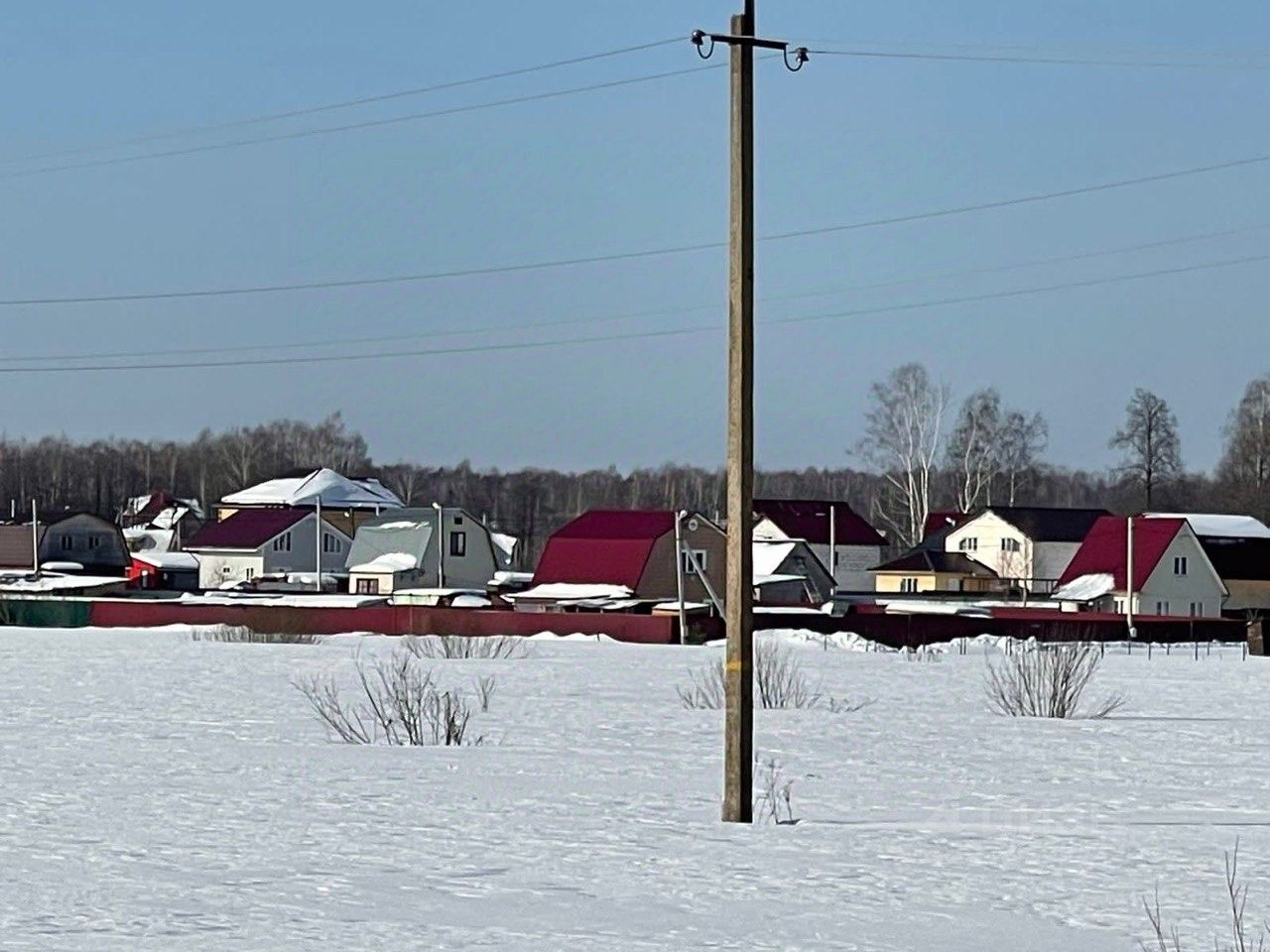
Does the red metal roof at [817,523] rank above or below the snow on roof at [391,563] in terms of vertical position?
above

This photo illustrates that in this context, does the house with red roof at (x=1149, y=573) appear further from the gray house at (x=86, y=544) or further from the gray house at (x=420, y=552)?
the gray house at (x=86, y=544)

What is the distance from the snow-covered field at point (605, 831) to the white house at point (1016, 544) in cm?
7245

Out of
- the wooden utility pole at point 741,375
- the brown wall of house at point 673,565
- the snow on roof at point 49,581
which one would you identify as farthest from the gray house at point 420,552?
the wooden utility pole at point 741,375

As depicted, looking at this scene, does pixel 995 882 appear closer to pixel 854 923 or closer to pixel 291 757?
pixel 854 923

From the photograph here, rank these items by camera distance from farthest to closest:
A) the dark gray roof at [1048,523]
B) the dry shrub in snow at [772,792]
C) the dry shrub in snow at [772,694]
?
the dark gray roof at [1048,523] < the dry shrub in snow at [772,694] < the dry shrub in snow at [772,792]

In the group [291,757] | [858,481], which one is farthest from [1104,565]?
[858,481]

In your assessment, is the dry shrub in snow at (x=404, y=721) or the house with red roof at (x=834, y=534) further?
the house with red roof at (x=834, y=534)

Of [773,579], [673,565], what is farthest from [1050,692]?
[773,579]

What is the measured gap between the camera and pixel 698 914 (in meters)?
11.1

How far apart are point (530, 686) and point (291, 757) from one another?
13.1m

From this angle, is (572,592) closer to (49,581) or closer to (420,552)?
(420,552)

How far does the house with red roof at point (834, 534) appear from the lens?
103812mm

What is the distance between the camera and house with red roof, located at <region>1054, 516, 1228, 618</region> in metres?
79.9

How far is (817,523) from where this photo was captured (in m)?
106
